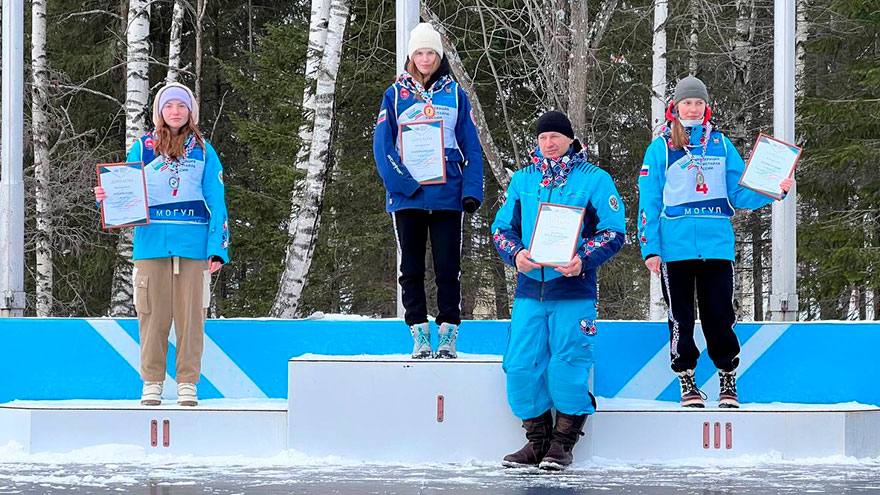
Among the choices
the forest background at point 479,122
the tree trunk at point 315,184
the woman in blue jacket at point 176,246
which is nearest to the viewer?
the woman in blue jacket at point 176,246

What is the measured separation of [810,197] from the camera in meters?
18.1

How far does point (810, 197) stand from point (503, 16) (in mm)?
5050

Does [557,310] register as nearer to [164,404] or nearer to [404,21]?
[164,404]

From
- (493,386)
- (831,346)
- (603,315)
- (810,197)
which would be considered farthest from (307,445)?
(603,315)

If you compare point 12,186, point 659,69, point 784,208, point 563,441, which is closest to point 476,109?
point 659,69

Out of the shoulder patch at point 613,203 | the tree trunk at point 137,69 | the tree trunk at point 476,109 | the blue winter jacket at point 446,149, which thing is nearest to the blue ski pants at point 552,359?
the shoulder patch at point 613,203

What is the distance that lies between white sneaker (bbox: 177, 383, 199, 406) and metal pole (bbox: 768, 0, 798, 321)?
3647 millimetres

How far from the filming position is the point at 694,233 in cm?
705

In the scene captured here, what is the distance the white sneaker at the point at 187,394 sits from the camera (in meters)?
7.21

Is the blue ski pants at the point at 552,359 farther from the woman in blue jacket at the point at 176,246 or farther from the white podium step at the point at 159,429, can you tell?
the woman in blue jacket at the point at 176,246

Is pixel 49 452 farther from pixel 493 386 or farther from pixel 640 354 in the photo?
pixel 640 354

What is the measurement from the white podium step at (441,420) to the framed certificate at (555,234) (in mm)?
657

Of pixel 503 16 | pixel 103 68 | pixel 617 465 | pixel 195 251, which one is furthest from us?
pixel 103 68

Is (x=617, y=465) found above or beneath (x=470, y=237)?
beneath
